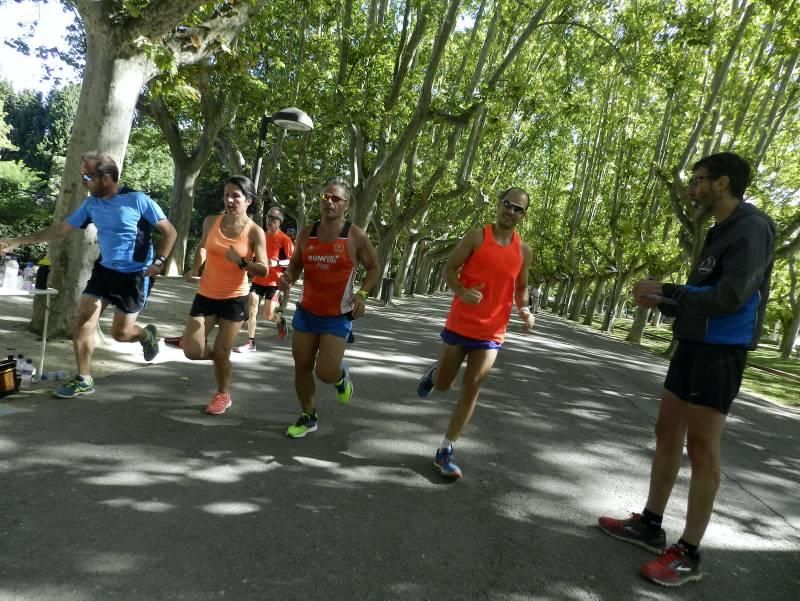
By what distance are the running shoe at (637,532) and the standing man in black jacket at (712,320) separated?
10.9 inches

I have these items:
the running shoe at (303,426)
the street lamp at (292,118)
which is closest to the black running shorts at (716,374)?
the running shoe at (303,426)

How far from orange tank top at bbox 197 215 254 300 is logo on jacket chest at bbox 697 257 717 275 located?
329 centimetres

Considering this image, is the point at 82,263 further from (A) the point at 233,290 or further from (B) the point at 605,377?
(B) the point at 605,377

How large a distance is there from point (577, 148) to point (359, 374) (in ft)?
98.5

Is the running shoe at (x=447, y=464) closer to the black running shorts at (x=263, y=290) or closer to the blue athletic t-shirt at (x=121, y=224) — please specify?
the blue athletic t-shirt at (x=121, y=224)

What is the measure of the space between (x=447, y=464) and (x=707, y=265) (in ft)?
6.93

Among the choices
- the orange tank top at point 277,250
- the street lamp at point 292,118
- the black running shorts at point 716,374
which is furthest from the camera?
the street lamp at point 292,118

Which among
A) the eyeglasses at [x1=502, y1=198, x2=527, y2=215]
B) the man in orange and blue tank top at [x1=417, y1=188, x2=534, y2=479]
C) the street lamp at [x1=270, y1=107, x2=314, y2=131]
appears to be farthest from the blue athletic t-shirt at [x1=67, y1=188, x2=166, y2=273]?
the street lamp at [x1=270, y1=107, x2=314, y2=131]

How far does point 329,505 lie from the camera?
136 inches

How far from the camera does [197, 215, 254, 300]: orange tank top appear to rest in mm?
4770

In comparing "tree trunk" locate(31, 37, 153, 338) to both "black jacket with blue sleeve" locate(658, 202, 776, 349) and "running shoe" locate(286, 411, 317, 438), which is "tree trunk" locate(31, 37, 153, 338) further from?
"black jacket with blue sleeve" locate(658, 202, 776, 349)

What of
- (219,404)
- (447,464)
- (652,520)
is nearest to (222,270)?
(219,404)

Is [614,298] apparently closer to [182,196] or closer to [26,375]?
[182,196]

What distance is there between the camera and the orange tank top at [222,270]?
15.6ft
